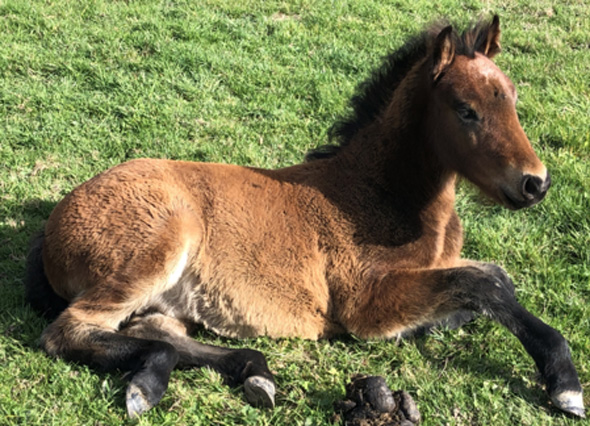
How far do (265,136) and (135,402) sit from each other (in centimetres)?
364

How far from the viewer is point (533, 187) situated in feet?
11.5

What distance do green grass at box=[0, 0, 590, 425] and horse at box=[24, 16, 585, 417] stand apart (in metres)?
0.19

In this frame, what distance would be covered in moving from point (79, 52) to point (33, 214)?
302cm

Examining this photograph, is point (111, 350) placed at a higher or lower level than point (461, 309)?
lower

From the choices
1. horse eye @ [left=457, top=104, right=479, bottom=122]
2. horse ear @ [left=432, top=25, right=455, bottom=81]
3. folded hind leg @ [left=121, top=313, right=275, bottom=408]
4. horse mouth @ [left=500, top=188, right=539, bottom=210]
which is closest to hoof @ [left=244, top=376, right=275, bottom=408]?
folded hind leg @ [left=121, top=313, right=275, bottom=408]

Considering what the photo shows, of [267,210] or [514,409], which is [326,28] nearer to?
[267,210]

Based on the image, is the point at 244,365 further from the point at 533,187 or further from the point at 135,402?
the point at 533,187

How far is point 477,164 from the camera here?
3764 mm

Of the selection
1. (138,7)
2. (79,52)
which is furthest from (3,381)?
(138,7)

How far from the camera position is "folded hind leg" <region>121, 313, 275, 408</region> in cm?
349

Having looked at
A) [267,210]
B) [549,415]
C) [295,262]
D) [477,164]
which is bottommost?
[549,415]

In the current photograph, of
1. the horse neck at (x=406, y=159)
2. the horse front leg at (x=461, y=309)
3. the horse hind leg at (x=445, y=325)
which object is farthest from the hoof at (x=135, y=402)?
the horse neck at (x=406, y=159)

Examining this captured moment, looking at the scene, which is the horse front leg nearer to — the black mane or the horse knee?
the horse knee

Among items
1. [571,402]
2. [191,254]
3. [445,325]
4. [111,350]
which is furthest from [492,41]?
[111,350]
